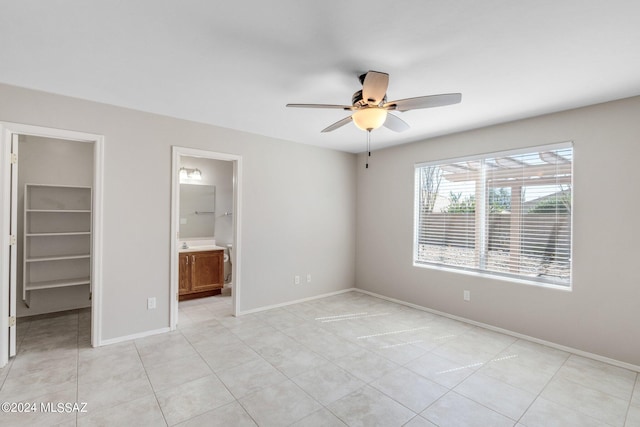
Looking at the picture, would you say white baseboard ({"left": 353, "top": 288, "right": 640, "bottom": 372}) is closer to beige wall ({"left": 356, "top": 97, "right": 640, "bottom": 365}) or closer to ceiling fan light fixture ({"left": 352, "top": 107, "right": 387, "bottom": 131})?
beige wall ({"left": 356, "top": 97, "right": 640, "bottom": 365})

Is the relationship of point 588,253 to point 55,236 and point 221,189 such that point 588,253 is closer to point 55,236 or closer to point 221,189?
point 221,189

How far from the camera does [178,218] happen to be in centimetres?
359

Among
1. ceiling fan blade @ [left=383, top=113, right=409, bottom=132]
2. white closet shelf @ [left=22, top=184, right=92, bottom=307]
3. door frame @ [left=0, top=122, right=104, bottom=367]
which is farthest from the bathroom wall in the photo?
ceiling fan blade @ [left=383, top=113, right=409, bottom=132]

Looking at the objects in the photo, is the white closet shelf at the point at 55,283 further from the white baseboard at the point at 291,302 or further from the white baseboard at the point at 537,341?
the white baseboard at the point at 537,341

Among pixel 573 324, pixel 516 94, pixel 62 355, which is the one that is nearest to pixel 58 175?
pixel 62 355

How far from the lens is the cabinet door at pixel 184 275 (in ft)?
15.2

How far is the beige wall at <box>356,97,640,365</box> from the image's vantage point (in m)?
2.74

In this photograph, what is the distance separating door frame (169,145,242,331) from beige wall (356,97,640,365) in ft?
9.16

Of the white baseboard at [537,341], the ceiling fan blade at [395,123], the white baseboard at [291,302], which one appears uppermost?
the ceiling fan blade at [395,123]

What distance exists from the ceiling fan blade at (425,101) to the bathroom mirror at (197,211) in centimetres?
415

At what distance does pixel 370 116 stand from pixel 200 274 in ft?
12.6

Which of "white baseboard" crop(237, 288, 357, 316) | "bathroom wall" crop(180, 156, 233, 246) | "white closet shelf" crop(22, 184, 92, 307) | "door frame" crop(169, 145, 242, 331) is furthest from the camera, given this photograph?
"bathroom wall" crop(180, 156, 233, 246)

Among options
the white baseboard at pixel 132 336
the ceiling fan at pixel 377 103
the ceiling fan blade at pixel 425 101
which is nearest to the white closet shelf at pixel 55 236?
the white baseboard at pixel 132 336

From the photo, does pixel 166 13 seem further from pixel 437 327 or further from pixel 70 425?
pixel 437 327
